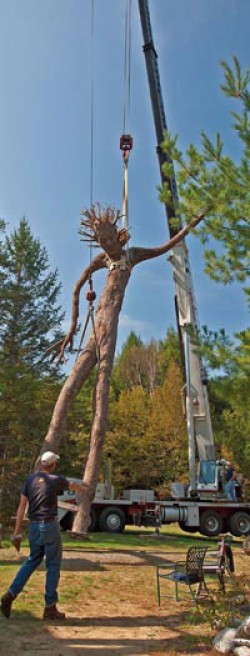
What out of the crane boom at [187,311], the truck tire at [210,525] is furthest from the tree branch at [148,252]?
the truck tire at [210,525]

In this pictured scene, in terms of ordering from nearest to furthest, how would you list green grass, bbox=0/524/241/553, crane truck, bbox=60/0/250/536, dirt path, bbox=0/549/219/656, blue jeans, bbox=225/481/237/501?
dirt path, bbox=0/549/219/656 < green grass, bbox=0/524/241/553 < crane truck, bbox=60/0/250/536 < blue jeans, bbox=225/481/237/501

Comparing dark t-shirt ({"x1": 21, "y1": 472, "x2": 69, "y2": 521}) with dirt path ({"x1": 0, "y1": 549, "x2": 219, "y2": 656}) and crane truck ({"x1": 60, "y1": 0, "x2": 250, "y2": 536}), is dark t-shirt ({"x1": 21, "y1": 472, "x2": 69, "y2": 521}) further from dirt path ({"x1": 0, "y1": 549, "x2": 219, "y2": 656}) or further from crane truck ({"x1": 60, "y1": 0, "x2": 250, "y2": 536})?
crane truck ({"x1": 60, "y1": 0, "x2": 250, "y2": 536})

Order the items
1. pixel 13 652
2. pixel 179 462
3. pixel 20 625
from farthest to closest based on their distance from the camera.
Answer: pixel 179 462
pixel 20 625
pixel 13 652

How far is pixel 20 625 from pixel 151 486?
26.4 m

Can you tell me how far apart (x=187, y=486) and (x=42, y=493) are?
1192 cm

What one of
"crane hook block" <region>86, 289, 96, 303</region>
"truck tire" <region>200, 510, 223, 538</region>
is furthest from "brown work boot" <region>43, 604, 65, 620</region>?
"truck tire" <region>200, 510, 223, 538</region>

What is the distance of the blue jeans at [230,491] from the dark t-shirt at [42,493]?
11.4 metres

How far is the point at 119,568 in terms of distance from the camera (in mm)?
8867

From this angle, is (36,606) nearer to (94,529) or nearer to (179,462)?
(94,529)

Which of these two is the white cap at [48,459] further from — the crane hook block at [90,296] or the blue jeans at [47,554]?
the crane hook block at [90,296]

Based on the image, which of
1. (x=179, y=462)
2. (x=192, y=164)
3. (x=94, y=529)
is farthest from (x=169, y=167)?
(x=179, y=462)

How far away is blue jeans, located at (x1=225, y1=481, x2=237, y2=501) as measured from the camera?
1575cm

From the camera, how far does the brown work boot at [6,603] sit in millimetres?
5000

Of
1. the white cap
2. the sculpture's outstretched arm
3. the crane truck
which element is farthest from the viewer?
the crane truck
